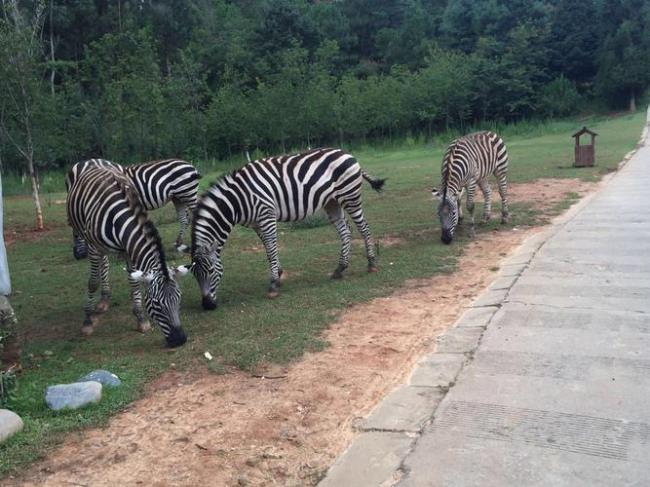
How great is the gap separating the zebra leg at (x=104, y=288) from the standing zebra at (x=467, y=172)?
17.1 ft

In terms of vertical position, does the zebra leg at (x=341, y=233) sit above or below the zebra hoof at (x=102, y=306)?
above

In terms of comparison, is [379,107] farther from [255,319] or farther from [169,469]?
[169,469]

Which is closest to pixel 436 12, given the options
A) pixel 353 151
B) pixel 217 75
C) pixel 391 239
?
pixel 217 75

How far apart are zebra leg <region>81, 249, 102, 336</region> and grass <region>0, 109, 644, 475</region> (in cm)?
13

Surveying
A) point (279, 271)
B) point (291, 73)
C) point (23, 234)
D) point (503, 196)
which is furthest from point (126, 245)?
point (291, 73)

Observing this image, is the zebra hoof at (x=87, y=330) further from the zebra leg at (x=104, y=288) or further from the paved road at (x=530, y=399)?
the paved road at (x=530, y=399)

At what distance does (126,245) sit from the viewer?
6.03m

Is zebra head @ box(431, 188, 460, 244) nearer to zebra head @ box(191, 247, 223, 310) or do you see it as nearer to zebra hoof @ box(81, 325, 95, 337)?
zebra head @ box(191, 247, 223, 310)

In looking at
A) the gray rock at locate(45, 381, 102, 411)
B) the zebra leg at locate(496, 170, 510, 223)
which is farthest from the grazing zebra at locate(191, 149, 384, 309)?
the zebra leg at locate(496, 170, 510, 223)

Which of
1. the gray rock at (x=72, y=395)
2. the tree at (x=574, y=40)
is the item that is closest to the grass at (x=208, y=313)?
the gray rock at (x=72, y=395)

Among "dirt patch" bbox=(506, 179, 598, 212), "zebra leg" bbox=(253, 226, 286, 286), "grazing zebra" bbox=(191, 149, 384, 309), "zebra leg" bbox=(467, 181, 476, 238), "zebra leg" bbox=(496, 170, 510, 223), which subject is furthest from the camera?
"dirt patch" bbox=(506, 179, 598, 212)

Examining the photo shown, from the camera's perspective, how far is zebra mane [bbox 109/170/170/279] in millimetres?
5700

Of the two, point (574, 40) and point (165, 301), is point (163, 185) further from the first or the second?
point (574, 40)

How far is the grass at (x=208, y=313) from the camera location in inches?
185
